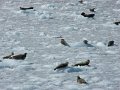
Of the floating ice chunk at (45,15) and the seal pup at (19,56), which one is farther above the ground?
the floating ice chunk at (45,15)

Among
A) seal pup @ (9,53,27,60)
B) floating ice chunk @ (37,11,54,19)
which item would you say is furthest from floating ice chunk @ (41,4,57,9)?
seal pup @ (9,53,27,60)

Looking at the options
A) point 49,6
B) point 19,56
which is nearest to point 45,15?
point 49,6

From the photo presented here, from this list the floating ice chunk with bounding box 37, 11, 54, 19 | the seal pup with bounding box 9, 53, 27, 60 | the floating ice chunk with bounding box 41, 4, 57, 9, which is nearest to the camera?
the seal pup with bounding box 9, 53, 27, 60

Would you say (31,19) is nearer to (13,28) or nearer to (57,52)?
(13,28)

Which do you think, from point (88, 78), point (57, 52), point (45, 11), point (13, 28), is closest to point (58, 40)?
point (57, 52)

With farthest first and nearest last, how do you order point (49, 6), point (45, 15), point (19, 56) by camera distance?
1. point (49, 6)
2. point (45, 15)
3. point (19, 56)

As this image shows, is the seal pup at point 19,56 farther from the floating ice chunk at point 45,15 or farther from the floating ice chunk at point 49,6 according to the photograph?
the floating ice chunk at point 49,6

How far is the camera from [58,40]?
9.88 m

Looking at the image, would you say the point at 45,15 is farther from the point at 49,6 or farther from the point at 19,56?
the point at 19,56

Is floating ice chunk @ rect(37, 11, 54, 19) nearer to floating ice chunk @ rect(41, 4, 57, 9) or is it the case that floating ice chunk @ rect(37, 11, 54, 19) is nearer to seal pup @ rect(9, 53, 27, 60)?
floating ice chunk @ rect(41, 4, 57, 9)

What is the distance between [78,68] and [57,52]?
4.69 ft

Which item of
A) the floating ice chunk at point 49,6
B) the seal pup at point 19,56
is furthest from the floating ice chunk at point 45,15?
the seal pup at point 19,56

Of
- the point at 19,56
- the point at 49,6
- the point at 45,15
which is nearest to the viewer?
the point at 19,56

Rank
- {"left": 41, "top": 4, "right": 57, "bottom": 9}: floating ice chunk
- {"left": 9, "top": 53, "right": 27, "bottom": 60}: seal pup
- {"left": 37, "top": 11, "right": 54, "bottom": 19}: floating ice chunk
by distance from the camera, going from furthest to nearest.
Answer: {"left": 41, "top": 4, "right": 57, "bottom": 9}: floating ice chunk < {"left": 37, "top": 11, "right": 54, "bottom": 19}: floating ice chunk < {"left": 9, "top": 53, "right": 27, "bottom": 60}: seal pup
